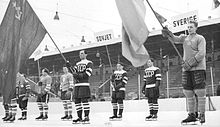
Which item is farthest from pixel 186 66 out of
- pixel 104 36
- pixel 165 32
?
pixel 104 36

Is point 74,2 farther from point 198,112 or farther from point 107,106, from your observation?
point 198,112

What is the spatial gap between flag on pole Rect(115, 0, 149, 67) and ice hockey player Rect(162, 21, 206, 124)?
4.64 ft

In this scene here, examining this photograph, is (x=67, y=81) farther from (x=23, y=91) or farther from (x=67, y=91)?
(x=23, y=91)

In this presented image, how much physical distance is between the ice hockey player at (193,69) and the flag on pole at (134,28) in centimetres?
141

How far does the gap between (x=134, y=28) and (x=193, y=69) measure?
5.80 feet

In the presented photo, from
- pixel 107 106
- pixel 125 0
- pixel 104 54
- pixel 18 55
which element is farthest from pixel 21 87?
pixel 104 54

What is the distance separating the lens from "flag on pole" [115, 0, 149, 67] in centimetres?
283

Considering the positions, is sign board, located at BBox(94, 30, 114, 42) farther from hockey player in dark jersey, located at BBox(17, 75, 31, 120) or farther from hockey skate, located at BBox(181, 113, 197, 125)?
hockey skate, located at BBox(181, 113, 197, 125)

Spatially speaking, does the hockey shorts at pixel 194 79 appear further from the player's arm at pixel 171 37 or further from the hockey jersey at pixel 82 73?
the hockey jersey at pixel 82 73

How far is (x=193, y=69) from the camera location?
430 centimetres

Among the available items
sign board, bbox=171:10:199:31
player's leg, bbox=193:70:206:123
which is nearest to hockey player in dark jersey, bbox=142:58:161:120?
player's leg, bbox=193:70:206:123

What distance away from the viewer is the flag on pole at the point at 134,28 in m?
2.83

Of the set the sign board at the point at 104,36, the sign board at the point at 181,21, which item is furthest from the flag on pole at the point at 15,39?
the sign board at the point at 104,36

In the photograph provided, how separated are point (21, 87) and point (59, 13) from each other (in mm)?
9197
